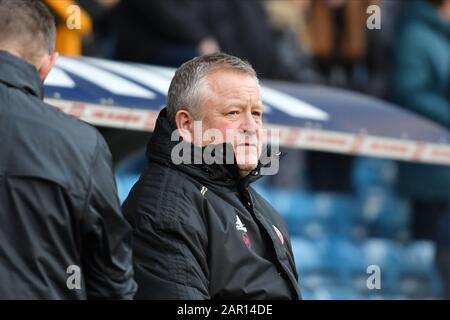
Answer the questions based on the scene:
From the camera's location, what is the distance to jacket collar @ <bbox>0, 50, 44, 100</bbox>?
400 centimetres

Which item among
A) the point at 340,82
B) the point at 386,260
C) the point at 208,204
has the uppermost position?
the point at 340,82

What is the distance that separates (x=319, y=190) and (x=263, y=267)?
17.6 ft

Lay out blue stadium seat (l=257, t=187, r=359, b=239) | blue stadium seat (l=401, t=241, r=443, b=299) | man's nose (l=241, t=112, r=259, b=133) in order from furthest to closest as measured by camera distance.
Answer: blue stadium seat (l=257, t=187, r=359, b=239)
blue stadium seat (l=401, t=241, r=443, b=299)
man's nose (l=241, t=112, r=259, b=133)

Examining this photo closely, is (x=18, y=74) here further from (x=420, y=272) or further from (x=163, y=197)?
(x=420, y=272)

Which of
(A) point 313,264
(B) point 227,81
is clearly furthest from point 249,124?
(A) point 313,264

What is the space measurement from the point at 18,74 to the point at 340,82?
257 inches

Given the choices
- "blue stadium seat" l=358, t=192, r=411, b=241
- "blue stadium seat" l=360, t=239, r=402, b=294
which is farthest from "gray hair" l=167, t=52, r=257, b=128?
"blue stadium seat" l=358, t=192, r=411, b=241

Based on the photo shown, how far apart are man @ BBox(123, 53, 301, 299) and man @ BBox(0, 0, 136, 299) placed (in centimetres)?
33

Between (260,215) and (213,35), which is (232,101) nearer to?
(260,215)

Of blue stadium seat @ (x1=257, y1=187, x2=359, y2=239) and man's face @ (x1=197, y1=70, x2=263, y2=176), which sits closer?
man's face @ (x1=197, y1=70, x2=263, y2=176)

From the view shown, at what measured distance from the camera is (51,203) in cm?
387

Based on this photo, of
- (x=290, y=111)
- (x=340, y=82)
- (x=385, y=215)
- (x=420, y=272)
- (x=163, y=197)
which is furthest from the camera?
(x=340, y=82)

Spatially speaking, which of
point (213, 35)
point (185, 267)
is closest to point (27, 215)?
point (185, 267)

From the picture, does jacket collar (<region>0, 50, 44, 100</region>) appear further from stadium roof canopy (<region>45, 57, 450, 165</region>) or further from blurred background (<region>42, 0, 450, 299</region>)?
blurred background (<region>42, 0, 450, 299</region>)
